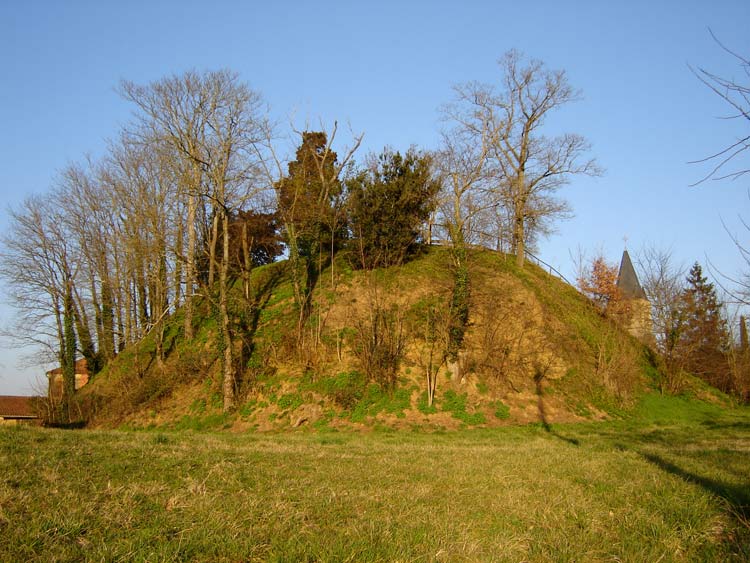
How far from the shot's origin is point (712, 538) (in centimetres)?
512

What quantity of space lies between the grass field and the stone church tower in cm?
2091

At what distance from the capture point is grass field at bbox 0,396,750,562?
4.12 metres

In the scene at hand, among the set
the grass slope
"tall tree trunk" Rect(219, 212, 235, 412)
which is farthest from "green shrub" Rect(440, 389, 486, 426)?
"tall tree trunk" Rect(219, 212, 235, 412)

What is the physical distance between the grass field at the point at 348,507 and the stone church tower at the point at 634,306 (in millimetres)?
20913

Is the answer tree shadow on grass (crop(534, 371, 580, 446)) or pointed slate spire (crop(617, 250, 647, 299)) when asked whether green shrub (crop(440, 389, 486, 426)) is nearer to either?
tree shadow on grass (crop(534, 371, 580, 446))

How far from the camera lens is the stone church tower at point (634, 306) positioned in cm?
2816

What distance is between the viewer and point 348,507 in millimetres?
5375

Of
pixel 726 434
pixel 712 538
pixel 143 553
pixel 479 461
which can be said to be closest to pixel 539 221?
Answer: pixel 726 434

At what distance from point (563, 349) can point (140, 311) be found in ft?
74.1

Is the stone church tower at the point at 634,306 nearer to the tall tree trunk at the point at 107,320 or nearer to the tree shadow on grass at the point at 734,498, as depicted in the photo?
the tree shadow on grass at the point at 734,498

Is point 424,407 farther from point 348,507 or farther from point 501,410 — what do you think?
point 348,507

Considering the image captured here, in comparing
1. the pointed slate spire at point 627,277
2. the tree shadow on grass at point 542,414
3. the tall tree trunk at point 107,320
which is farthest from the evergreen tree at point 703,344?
the tall tree trunk at point 107,320

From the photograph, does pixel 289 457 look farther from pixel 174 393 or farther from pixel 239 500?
pixel 174 393

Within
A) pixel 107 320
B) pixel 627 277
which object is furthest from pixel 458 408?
pixel 627 277
